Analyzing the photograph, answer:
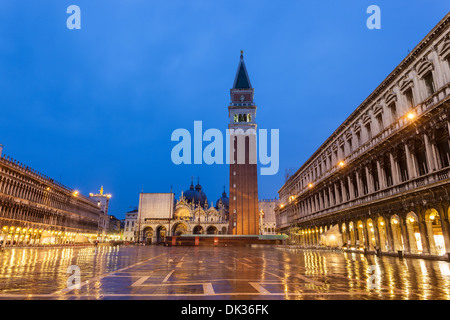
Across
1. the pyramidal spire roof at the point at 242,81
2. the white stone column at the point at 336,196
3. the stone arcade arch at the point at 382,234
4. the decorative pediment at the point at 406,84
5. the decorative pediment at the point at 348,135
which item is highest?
the pyramidal spire roof at the point at 242,81

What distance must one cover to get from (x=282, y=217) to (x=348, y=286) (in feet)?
219

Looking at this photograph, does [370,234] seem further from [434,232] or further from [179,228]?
[179,228]

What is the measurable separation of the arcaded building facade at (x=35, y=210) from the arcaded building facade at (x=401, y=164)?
2013 inches

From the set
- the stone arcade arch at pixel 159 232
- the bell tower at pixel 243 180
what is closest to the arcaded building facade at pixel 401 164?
the bell tower at pixel 243 180

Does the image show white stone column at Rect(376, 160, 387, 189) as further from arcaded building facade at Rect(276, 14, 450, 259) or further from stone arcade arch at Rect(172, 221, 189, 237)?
stone arcade arch at Rect(172, 221, 189, 237)

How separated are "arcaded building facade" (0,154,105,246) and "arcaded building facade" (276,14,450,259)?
51133 millimetres

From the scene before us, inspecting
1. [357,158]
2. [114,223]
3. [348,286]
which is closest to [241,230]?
[357,158]

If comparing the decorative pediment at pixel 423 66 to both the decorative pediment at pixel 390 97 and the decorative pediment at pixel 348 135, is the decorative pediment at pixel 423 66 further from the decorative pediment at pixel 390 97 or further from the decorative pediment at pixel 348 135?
the decorative pediment at pixel 348 135

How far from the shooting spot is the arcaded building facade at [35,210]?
1889 inches

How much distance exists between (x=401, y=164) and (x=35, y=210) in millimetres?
63528

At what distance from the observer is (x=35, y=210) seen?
57250 millimetres

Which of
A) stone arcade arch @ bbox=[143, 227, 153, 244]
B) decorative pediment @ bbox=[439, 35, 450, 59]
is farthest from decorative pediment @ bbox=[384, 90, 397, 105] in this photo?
stone arcade arch @ bbox=[143, 227, 153, 244]

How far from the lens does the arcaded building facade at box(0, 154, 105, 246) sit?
4797cm
